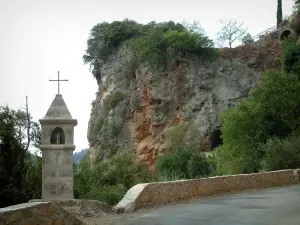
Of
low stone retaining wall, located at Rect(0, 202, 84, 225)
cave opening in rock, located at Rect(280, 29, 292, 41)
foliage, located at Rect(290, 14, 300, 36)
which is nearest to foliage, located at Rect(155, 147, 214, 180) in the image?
foliage, located at Rect(290, 14, 300, 36)

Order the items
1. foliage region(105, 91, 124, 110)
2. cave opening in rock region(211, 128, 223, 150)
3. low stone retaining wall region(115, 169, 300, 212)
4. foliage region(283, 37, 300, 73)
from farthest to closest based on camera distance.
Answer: foliage region(105, 91, 124, 110) → cave opening in rock region(211, 128, 223, 150) → foliage region(283, 37, 300, 73) → low stone retaining wall region(115, 169, 300, 212)

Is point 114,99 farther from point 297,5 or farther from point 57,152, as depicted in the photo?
point 57,152

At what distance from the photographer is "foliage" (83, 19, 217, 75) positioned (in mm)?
45344

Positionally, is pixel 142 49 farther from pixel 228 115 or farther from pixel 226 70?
pixel 228 115

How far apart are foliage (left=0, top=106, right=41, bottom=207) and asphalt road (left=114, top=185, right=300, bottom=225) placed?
15251 millimetres

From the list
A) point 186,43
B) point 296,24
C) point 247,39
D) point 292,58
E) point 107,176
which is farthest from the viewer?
point 247,39

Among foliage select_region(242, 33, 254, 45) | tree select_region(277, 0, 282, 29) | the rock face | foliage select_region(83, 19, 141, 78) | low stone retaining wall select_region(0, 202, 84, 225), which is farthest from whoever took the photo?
foliage select_region(242, 33, 254, 45)

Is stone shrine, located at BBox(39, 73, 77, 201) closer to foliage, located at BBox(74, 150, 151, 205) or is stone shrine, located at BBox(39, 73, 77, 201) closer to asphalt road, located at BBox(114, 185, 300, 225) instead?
asphalt road, located at BBox(114, 185, 300, 225)

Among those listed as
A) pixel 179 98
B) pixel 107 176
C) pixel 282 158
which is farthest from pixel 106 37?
pixel 282 158

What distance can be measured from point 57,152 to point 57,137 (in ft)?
1.93

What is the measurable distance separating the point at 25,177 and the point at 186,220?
19216 mm

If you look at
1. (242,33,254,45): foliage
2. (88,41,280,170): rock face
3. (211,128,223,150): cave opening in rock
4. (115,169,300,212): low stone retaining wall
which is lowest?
(115,169,300,212): low stone retaining wall

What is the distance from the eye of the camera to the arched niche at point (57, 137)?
15105 millimetres

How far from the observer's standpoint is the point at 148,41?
154 feet
